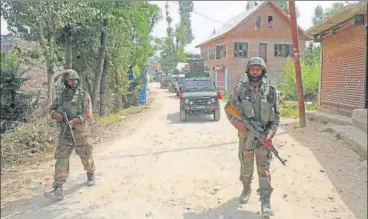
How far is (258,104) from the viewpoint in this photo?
181 inches

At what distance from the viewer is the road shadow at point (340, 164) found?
5.10m

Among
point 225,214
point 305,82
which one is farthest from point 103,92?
point 225,214

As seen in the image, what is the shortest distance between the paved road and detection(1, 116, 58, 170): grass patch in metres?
1.75

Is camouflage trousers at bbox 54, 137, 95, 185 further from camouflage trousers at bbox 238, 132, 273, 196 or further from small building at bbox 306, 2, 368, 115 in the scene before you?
small building at bbox 306, 2, 368, 115

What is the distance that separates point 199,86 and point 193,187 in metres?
8.50

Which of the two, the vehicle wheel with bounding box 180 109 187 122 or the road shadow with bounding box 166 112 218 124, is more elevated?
the vehicle wheel with bounding box 180 109 187 122

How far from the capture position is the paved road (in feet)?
16.3

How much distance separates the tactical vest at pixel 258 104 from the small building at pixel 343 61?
491 centimetres

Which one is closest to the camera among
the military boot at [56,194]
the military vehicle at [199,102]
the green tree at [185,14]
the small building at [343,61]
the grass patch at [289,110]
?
the military boot at [56,194]

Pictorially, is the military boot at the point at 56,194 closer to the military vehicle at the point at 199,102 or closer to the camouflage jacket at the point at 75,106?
the camouflage jacket at the point at 75,106

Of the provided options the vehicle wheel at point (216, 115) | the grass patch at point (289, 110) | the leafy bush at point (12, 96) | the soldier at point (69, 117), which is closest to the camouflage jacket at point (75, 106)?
the soldier at point (69, 117)

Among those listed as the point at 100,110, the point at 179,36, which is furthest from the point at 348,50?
the point at 179,36

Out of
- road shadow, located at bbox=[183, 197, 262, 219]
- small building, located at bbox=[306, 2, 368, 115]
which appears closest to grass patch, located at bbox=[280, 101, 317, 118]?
small building, located at bbox=[306, 2, 368, 115]

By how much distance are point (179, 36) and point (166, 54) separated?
331 cm
